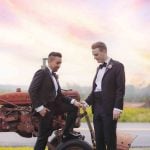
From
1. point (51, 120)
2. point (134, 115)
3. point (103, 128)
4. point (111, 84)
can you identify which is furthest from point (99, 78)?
point (134, 115)

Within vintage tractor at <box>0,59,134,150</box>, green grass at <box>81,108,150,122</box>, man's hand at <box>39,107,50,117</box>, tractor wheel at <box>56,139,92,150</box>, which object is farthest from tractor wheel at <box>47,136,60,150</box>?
green grass at <box>81,108,150,122</box>

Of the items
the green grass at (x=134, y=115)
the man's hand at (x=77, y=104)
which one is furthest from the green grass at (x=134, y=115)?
the man's hand at (x=77, y=104)

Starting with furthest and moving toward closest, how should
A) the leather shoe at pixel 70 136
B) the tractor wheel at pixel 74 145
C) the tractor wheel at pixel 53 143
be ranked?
the tractor wheel at pixel 53 143 → the leather shoe at pixel 70 136 → the tractor wheel at pixel 74 145

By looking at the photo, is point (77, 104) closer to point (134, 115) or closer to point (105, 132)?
point (105, 132)

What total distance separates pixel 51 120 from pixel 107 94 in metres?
0.90

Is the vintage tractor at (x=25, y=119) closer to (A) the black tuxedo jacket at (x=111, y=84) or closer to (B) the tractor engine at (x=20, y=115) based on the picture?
(B) the tractor engine at (x=20, y=115)

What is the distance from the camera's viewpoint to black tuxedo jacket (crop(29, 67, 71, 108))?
32.0ft

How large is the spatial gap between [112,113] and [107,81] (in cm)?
40

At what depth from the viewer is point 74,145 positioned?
9992 mm

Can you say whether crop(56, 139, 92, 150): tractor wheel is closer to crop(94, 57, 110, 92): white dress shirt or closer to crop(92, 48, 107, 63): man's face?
crop(94, 57, 110, 92): white dress shirt

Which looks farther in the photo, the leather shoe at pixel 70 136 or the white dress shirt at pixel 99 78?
the leather shoe at pixel 70 136


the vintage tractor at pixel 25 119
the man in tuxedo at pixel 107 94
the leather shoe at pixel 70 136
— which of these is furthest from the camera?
the vintage tractor at pixel 25 119

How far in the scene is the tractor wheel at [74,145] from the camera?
996 centimetres

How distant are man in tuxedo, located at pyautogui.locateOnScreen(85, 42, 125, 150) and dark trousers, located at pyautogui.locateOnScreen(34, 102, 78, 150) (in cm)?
39
